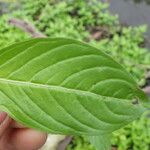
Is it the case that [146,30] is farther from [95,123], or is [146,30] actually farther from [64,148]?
[95,123]

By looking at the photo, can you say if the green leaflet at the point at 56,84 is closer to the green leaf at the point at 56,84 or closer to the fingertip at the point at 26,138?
the green leaf at the point at 56,84

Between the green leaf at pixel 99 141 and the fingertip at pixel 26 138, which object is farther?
the fingertip at pixel 26 138

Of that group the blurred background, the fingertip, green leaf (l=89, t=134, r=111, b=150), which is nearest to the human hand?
the fingertip

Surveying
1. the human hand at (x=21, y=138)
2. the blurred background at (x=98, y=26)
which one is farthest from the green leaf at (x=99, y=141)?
the blurred background at (x=98, y=26)

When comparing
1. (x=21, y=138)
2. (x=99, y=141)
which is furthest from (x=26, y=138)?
(x=99, y=141)

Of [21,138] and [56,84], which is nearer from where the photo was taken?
[56,84]

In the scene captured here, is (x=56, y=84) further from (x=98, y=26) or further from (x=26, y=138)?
(x=98, y=26)

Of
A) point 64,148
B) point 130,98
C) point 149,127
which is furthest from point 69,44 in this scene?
point 149,127
